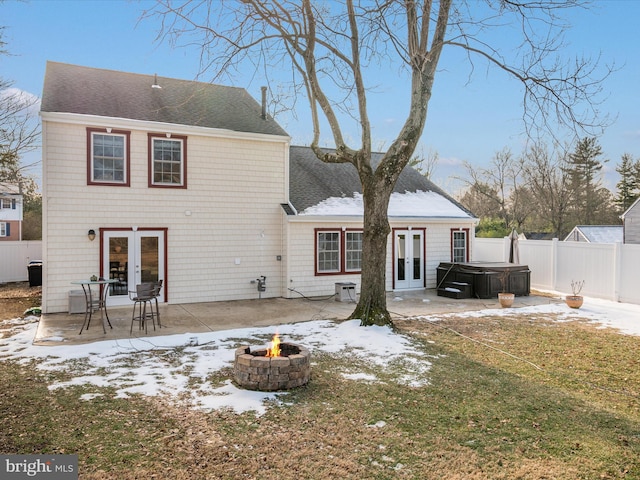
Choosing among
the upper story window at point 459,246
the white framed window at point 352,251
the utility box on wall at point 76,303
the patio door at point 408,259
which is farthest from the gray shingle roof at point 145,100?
the upper story window at point 459,246

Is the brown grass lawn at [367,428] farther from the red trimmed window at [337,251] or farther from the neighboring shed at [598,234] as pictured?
the neighboring shed at [598,234]

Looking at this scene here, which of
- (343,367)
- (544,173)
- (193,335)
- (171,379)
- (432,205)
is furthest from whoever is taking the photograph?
(544,173)

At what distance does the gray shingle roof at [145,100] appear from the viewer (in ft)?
37.5

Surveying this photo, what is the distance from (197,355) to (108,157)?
6.63m

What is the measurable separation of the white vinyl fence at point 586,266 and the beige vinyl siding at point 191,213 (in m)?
8.66

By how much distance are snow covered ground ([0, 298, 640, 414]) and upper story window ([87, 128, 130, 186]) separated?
3694 millimetres

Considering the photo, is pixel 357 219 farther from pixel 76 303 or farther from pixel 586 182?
pixel 586 182

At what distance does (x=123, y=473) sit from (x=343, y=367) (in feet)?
11.5

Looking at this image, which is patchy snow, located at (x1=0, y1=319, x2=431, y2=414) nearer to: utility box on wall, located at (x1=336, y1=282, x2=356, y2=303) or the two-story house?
the two-story house

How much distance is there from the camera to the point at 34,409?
4.71 m

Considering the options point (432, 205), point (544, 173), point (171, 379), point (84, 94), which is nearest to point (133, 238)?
point (84, 94)

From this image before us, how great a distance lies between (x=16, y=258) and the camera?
17062mm

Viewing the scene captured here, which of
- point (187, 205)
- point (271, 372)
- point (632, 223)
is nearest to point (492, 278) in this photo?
point (187, 205)

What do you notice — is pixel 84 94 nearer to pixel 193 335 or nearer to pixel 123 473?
pixel 193 335
